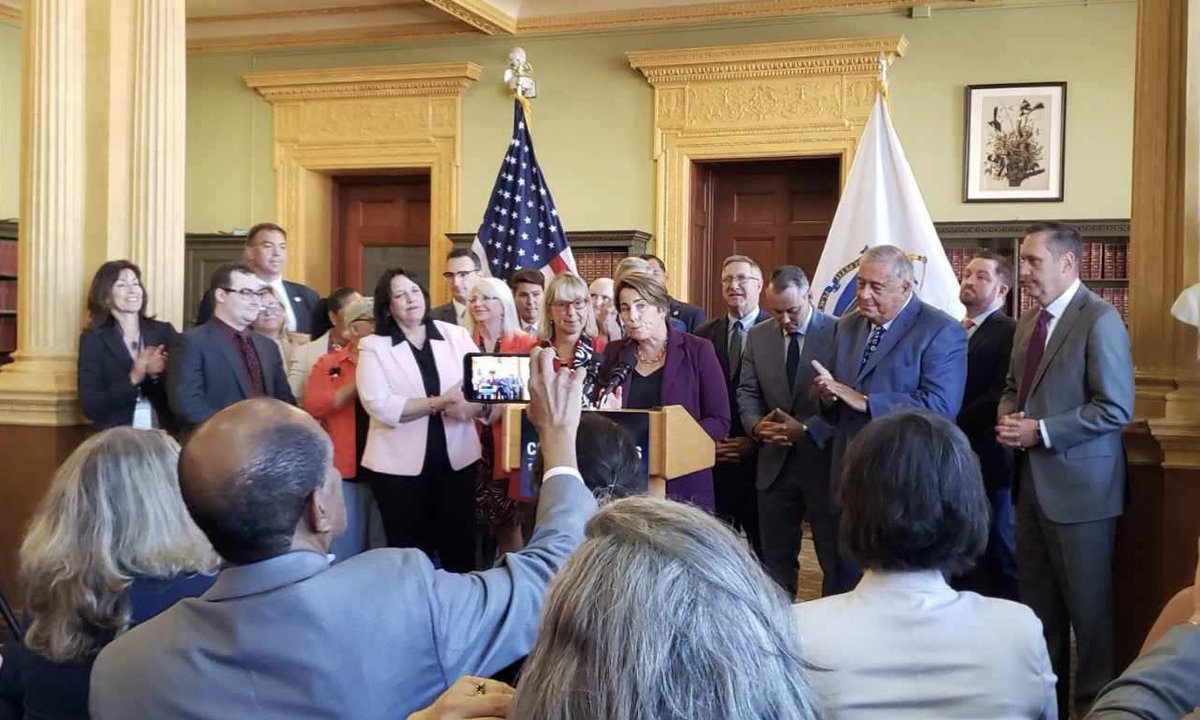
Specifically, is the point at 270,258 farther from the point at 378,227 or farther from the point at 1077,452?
the point at 378,227

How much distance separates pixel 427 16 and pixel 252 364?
5597 mm

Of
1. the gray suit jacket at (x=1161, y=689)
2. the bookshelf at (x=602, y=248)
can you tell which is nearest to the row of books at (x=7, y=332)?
the bookshelf at (x=602, y=248)

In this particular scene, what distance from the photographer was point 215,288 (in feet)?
13.7

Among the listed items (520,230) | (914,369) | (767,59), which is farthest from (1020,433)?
(767,59)

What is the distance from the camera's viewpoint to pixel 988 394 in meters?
4.19

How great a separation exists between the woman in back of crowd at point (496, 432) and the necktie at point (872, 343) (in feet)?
3.74

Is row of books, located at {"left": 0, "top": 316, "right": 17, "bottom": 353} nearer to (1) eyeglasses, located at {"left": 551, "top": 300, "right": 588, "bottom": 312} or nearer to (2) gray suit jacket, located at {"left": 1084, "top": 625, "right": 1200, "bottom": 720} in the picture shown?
(1) eyeglasses, located at {"left": 551, "top": 300, "right": 588, "bottom": 312}

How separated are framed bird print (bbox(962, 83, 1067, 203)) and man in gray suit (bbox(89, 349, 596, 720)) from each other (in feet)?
23.8

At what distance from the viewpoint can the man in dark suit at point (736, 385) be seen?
454cm

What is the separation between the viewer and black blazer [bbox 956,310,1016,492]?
4.14 meters

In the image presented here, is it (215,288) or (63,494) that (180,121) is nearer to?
(215,288)

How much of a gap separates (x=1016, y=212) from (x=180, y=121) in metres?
5.48

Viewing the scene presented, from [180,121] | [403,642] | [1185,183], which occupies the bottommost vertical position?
[403,642]

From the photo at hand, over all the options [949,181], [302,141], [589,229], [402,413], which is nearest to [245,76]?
[302,141]
